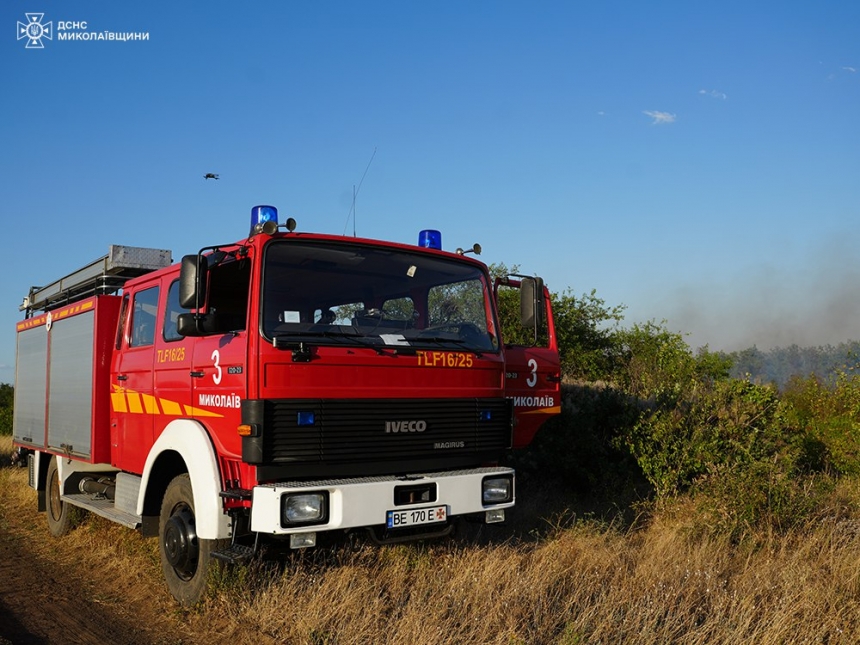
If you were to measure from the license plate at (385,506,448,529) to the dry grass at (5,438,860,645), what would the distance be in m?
0.50

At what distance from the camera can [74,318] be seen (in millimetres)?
7988

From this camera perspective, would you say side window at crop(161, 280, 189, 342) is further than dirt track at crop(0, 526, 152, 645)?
Yes

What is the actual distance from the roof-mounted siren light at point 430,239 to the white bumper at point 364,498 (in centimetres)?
189

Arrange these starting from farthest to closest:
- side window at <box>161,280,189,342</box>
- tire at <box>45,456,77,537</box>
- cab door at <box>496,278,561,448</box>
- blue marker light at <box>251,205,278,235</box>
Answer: tire at <box>45,456,77,537</box> → cab door at <box>496,278,561,448</box> → side window at <box>161,280,189,342</box> → blue marker light at <box>251,205,278,235</box>

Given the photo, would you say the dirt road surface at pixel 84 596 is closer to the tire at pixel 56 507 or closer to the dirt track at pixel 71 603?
the dirt track at pixel 71 603

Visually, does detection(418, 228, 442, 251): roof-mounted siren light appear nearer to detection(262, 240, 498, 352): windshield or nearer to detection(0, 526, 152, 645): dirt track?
detection(262, 240, 498, 352): windshield

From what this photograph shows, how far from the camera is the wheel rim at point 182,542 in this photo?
5609 mm

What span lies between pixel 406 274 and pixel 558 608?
8.54 ft

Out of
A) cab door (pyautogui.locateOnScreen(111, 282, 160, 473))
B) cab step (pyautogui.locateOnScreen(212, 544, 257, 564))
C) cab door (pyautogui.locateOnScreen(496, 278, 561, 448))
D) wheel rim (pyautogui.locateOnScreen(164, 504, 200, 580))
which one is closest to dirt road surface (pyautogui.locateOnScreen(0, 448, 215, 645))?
wheel rim (pyautogui.locateOnScreen(164, 504, 200, 580))

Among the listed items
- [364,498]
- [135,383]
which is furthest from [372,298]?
[135,383]

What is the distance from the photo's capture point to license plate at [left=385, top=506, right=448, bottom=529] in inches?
206

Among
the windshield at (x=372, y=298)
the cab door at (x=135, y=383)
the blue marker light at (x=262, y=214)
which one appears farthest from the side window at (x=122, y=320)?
the windshield at (x=372, y=298)

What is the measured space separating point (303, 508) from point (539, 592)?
1740 millimetres

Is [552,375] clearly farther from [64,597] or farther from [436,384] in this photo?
[64,597]
